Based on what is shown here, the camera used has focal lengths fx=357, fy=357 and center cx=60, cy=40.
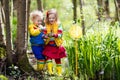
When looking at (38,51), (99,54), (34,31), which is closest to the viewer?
(99,54)

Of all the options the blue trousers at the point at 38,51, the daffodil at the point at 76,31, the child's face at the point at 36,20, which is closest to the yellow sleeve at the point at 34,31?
the child's face at the point at 36,20

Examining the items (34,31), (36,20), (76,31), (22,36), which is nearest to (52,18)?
(36,20)

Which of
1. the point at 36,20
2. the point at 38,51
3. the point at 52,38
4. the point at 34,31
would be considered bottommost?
the point at 38,51

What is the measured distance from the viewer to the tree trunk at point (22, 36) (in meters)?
5.40

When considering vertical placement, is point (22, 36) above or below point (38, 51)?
above

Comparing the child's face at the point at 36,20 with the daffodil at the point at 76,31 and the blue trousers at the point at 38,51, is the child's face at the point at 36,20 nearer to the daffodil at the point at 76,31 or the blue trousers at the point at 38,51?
the blue trousers at the point at 38,51

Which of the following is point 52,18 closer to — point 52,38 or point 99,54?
point 52,38

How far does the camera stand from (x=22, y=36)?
5492 millimetres

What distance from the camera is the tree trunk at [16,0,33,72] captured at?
5398mm

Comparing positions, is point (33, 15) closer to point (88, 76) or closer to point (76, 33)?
point (76, 33)

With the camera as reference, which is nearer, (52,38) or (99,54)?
(99,54)

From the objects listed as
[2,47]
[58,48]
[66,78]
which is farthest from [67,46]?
[2,47]

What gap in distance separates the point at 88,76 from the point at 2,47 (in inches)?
58.4

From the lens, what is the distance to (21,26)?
5457 mm
